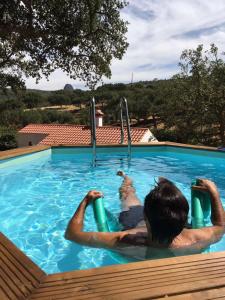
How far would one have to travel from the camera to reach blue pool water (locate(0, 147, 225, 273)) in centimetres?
391

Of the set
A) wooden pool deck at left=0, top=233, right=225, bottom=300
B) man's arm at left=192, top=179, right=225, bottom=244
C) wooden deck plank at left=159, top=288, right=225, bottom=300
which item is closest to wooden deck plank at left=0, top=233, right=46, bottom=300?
wooden pool deck at left=0, top=233, right=225, bottom=300

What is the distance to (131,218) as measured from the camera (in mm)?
3852

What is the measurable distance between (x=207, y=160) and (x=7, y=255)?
28.2 feet

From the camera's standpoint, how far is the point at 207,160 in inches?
404

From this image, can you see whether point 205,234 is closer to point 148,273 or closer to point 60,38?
point 148,273

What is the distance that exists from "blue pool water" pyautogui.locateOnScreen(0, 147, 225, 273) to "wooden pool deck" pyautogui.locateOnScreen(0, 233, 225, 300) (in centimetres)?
121

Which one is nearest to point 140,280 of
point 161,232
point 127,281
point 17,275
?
point 127,281

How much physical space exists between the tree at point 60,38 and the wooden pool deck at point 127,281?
11.6m

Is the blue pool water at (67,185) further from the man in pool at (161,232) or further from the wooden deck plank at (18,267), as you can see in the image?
the wooden deck plank at (18,267)

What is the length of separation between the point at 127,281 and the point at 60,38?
41.6ft

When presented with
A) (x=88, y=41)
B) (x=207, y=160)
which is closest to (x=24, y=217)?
(x=207, y=160)

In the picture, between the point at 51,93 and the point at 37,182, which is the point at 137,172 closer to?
the point at 37,182

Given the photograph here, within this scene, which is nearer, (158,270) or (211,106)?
(158,270)

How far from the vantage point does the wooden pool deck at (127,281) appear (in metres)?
1.85
